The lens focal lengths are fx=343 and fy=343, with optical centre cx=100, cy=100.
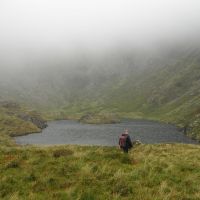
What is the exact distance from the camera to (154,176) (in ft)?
62.6

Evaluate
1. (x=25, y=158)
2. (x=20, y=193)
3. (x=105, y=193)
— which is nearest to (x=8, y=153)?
(x=25, y=158)

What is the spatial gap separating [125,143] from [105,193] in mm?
17537

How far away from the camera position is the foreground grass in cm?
1545

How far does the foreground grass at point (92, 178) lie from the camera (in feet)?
50.7

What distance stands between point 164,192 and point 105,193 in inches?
107

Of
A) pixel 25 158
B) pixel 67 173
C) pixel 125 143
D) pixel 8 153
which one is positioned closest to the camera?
pixel 67 173

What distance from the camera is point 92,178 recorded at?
18.2m

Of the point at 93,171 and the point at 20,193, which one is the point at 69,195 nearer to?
the point at 20,193

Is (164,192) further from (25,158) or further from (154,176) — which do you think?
(25,158)

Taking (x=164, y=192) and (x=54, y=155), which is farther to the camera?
(x=54, y=155)

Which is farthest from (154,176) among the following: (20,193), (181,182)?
(20,193)

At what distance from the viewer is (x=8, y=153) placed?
87.6 ft

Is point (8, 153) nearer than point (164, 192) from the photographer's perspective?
No

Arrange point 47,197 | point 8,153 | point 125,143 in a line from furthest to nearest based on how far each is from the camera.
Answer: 1. point 125,143
2. point 8,153
3. point 47,197
